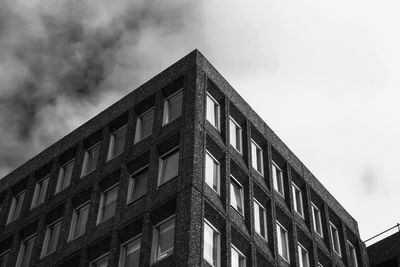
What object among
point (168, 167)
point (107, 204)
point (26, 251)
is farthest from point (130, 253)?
point (26, 251)

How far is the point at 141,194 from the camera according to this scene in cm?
4141

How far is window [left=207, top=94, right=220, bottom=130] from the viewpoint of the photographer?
43656mm

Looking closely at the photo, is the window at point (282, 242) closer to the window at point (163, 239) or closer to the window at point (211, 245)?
the window at point (211, 245)

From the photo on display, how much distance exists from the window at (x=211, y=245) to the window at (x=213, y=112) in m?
7.00

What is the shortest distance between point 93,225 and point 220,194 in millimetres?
7287

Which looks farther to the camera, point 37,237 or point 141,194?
point 37,237

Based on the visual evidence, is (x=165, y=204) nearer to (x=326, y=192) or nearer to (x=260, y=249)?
(x=260, y=249)

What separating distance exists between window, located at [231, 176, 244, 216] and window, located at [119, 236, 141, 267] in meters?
5.54

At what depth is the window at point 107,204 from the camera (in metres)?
42.8

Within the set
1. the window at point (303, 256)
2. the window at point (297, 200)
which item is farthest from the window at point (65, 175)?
the window at point (303, 256)

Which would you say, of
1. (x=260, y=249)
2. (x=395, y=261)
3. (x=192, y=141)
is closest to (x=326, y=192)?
(x=395, y=261)

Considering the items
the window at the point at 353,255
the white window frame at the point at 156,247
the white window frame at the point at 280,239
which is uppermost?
the window at the point at 353,255

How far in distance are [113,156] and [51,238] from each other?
5.97 meters

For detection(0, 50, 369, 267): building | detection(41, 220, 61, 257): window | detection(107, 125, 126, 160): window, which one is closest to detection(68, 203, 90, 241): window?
detection(0, 50, 369, 267): building
